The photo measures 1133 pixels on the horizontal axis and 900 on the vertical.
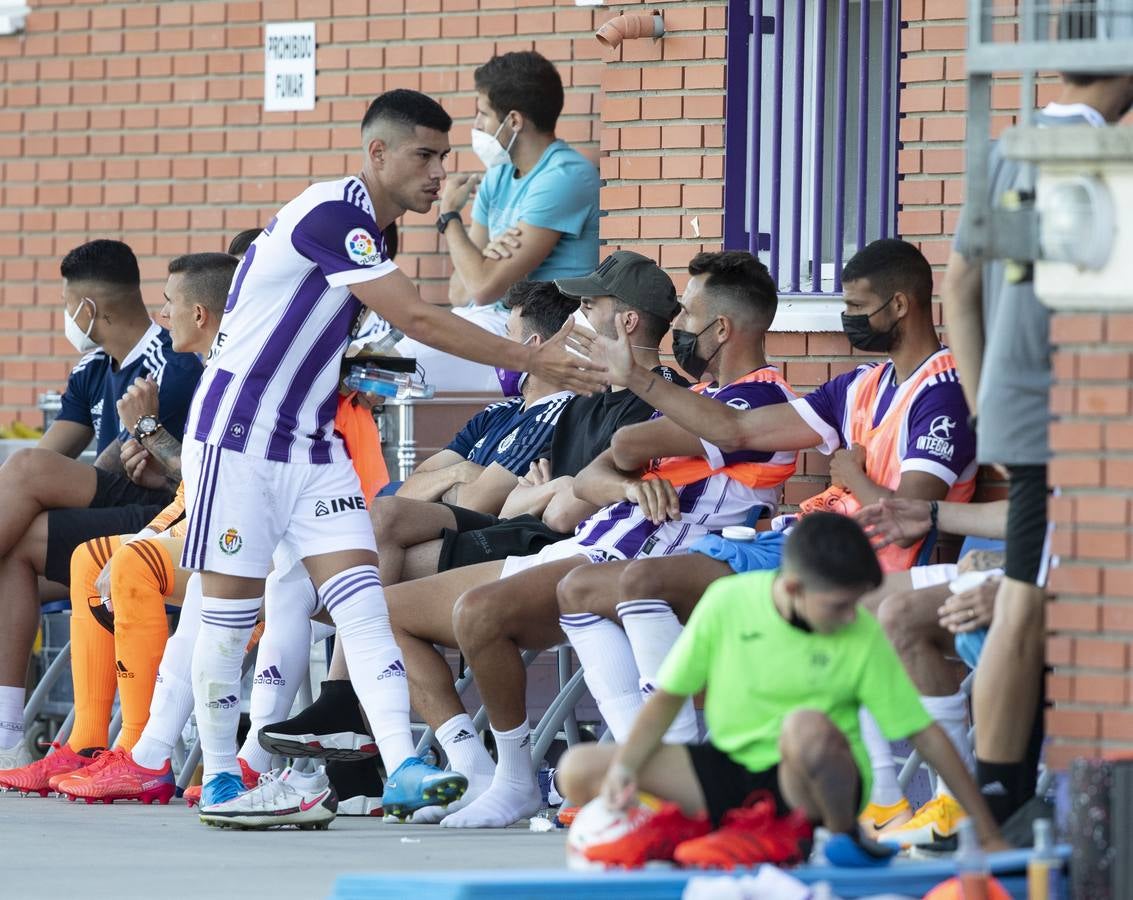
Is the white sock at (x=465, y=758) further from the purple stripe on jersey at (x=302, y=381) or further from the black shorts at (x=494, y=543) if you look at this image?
the purple stripe on jersey at (x=302, y=381)

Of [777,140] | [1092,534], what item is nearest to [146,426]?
[777,140]

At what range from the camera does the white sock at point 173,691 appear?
6895 millimetres

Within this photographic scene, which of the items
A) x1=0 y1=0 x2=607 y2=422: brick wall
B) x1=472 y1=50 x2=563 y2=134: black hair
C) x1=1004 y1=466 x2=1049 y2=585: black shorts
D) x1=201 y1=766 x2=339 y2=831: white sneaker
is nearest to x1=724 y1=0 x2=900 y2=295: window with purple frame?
x1=472 y1=50 x2=563 y2=134: black hair

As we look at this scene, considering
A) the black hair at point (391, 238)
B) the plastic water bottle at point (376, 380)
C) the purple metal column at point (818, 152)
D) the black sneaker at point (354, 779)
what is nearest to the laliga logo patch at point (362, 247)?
the plastic water bottle at point (376, 380)

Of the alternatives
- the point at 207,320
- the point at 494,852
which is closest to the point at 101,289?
the point at 207,320

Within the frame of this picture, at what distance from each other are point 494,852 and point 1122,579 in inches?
73.0

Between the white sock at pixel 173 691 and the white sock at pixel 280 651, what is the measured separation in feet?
0.72

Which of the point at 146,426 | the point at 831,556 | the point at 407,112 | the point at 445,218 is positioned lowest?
the point at 831,556

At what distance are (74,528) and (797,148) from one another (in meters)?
2.90

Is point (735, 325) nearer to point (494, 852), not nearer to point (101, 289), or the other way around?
point (494, 852)

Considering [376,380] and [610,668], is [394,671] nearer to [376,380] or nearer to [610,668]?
[610,668]

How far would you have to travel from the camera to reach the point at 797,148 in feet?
25.4

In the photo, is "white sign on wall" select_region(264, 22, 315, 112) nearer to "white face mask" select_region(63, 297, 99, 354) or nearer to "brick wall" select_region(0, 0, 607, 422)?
"brick wall" select_region(0, 0, 607, 422)

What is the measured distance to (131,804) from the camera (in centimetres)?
700
